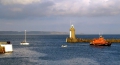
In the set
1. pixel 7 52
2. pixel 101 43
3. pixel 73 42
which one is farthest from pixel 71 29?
pixel 7 52

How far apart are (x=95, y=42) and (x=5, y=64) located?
249ft

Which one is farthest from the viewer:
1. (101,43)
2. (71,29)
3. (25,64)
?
(71,29)

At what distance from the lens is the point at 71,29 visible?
140m

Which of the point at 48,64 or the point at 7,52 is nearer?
the point at 48,64

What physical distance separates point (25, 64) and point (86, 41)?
105 meters

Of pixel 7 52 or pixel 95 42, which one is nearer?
pixel 7 52

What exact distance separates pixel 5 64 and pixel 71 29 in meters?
88.9

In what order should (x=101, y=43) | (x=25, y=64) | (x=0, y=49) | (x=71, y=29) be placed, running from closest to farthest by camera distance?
(x=25, y=64)
(x=0, y=49)
(x=101, y=43)
(x=71, y=29)

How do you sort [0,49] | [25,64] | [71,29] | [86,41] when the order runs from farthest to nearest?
[86,41] → [71,29] → [0,49] → [25,64]

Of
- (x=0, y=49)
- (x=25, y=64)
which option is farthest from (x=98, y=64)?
(x=0, y=49)

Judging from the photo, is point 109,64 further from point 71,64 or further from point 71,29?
point 71,29

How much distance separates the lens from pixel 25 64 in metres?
52.8

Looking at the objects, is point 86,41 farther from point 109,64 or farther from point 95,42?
point 109,64

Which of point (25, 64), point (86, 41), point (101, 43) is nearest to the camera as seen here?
point (25, 64)
